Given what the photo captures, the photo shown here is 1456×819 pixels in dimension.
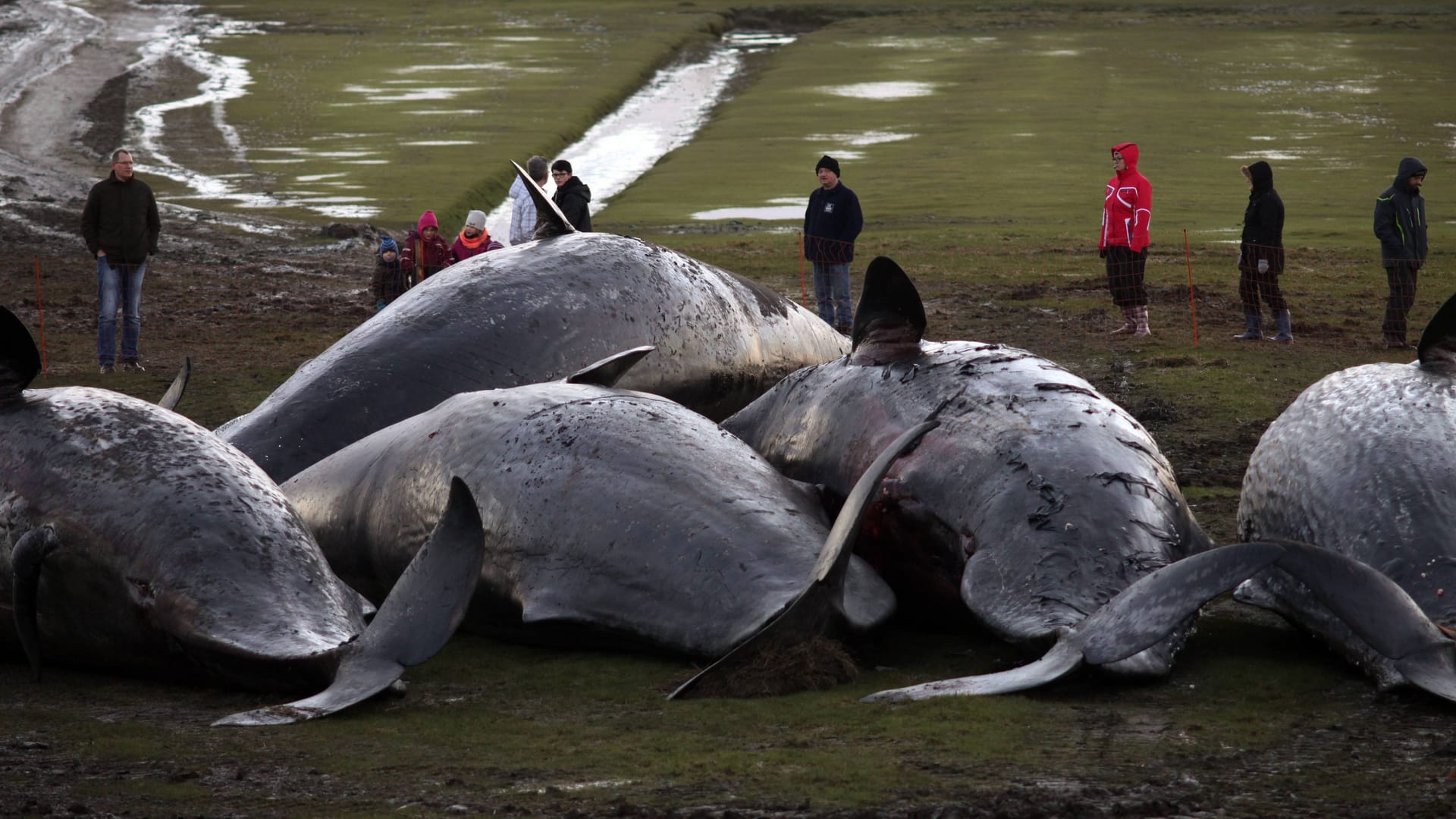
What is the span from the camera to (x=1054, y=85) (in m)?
54.8

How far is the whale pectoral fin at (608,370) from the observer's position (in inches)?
328

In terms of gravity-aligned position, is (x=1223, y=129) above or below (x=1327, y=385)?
below

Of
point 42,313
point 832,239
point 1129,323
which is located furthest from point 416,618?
point 42,313

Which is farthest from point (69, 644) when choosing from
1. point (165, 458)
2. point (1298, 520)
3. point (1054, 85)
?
point (1054, 85)

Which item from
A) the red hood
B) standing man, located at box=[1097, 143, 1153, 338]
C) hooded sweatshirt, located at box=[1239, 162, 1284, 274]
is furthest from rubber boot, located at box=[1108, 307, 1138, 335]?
the red hood

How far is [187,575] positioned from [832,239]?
41.8ft

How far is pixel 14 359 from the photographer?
7.36 meters

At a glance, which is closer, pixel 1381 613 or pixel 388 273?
pixel 1381 613

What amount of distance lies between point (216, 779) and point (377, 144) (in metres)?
38.8

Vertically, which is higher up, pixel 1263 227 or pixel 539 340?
pixel 539 340

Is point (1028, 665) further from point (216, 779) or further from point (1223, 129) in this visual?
point (1223, 129)

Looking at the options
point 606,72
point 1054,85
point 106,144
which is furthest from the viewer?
point 606,72

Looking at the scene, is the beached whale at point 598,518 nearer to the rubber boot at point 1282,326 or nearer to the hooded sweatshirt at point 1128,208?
the rubber boot at point 1282,326

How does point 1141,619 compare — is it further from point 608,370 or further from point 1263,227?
point 1263,227
